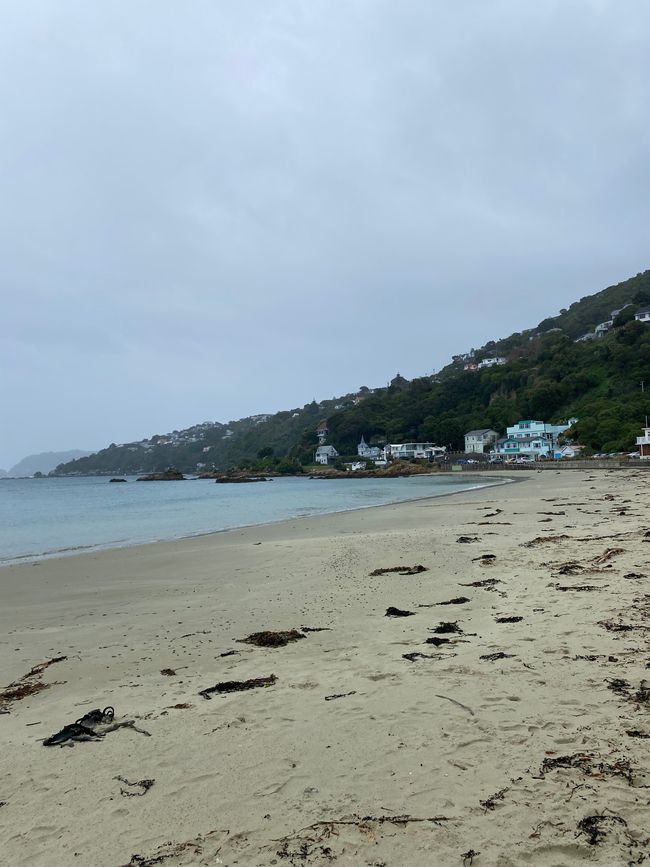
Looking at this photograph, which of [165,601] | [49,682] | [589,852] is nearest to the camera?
[589,852]

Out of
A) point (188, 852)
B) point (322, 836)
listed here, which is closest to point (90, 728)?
point (188, 852)

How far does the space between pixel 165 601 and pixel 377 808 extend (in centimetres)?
715

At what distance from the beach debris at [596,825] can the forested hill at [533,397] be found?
262 ft

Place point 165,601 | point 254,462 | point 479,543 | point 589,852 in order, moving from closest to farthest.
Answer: point 589,852 < point 165,601 < point 479,543 < point 254,462

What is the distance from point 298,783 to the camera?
3.32 m

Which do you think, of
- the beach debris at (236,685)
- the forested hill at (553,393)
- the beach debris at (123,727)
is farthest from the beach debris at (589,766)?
the forested hill at (553,393)

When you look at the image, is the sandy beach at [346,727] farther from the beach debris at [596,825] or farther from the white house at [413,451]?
the white house at [413,451]

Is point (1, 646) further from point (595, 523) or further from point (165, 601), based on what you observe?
point (595, 523)

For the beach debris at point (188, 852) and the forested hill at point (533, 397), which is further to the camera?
the forested hill at point (533, 397)

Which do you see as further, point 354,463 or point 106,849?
point 354,463

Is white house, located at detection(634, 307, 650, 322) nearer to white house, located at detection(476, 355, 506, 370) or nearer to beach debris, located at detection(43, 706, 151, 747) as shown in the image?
white house, located at detection(476, 355, 506, 370)

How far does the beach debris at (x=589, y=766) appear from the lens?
10.1 ft

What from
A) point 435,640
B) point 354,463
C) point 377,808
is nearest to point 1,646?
point 435,640

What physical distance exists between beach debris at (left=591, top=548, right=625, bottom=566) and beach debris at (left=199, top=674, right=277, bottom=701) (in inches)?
261
